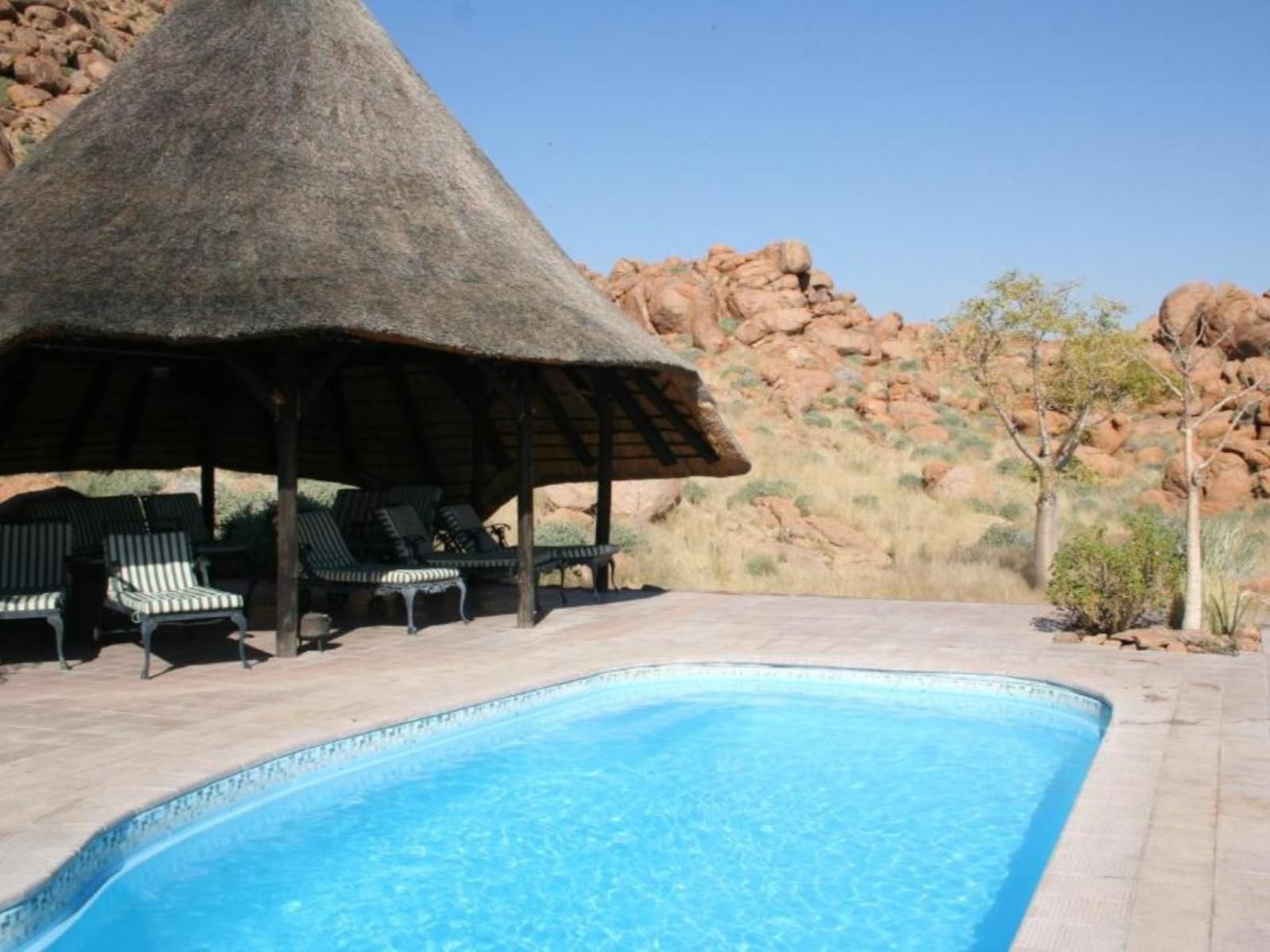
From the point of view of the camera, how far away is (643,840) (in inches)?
224

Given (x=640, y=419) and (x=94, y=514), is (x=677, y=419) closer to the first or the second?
(x=640, y=419)

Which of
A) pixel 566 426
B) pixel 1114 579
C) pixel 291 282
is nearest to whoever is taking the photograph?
pixel 291 282

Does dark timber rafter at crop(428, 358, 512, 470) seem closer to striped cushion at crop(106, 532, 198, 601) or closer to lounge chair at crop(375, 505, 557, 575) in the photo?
lounge chair at crop(375, 505, 557, 575)

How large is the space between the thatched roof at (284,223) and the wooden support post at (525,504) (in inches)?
29.6

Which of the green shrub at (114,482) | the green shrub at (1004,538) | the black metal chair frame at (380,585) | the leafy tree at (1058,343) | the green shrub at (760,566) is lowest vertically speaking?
the green shrub at (760,566)

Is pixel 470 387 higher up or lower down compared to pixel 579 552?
higher up

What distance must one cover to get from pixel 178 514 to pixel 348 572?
344 cm

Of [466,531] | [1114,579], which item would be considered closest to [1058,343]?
[1114,579]

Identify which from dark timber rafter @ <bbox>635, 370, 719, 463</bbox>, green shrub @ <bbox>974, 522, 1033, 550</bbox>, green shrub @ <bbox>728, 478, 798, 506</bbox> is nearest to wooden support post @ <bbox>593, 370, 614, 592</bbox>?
dark timber rafter @ <bbox>635, 370, 719, 463</bbox>

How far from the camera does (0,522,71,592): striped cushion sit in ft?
28.1

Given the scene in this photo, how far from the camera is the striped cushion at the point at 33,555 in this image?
8578mm

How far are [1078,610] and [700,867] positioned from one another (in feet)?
17.5

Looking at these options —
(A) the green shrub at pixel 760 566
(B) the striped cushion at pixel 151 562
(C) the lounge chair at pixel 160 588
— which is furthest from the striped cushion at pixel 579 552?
(A) the green shrub at pixel 760 566

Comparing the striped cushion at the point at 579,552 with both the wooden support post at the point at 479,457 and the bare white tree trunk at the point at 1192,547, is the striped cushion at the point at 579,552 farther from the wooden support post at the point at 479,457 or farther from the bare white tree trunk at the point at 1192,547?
the bare white tree trunk at the point at 1192,547
